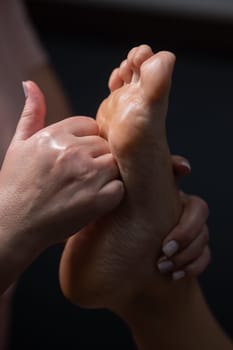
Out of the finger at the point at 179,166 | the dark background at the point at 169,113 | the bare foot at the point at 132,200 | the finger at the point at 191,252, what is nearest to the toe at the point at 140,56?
the bare foot at the point at 132,200

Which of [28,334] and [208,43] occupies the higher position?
[208,43]

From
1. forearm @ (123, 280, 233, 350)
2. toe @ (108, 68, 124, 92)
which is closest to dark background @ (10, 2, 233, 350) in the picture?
forearm @ (123, 280, 233, 350)

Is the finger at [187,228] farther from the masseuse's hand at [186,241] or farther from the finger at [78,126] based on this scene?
the finger at [78,126]

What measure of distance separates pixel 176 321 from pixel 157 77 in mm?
343

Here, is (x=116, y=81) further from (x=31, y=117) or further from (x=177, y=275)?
(x=177, y=275)

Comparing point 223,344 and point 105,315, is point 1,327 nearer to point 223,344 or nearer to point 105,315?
point 223,344

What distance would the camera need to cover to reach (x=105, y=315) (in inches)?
60.0

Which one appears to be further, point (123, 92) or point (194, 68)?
point (194, 68)

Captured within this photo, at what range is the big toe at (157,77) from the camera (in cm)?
64

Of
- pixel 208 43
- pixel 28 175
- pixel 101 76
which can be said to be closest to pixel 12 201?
pixel 28 175

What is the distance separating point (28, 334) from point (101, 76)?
34.7 inches

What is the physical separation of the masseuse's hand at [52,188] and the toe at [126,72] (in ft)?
0.24

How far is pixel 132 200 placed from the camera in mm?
713

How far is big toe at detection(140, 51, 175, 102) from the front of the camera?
64 centimetres
